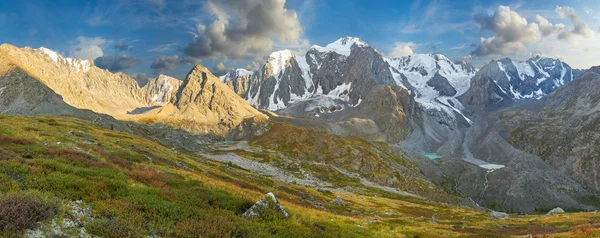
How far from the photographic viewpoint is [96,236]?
12.2 meters

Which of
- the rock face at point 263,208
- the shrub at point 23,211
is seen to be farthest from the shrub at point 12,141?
the rock face at point 263,208

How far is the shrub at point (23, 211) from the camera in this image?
10.4m

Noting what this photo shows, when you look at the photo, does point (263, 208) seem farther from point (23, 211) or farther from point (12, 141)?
point (12, 141)

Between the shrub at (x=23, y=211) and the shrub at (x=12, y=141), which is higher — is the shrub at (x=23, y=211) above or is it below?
below

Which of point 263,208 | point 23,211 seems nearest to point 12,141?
point 23,211

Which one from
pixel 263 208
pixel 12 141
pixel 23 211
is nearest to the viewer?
pixel 23 211

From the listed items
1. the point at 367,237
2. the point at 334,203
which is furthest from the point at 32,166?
the point at 334,203

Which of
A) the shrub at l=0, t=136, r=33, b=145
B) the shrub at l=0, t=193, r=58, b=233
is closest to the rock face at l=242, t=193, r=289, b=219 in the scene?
the shrub at l=0, t=193, r=58, b=233

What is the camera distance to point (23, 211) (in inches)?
435

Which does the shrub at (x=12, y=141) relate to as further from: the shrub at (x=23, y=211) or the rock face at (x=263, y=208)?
the rock face at (x=263, y=208)

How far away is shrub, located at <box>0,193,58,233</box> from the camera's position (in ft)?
34.1

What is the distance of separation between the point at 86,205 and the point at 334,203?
4807 centimetres

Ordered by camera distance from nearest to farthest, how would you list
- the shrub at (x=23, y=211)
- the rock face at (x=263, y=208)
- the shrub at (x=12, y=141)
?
the shrub at (x=23, y=211) → the rock face at (x=263, y=208) → the shrub at (x=12, y=141)

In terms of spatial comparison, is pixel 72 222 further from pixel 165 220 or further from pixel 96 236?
pixel 165 220
